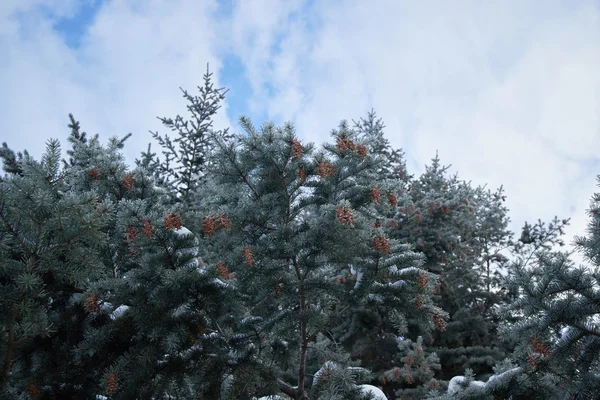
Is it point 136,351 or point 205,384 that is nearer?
point 136,351

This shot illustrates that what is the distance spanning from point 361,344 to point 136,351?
8.25 m

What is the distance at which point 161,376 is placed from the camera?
4602 mm

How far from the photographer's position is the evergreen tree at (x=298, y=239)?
5.07m

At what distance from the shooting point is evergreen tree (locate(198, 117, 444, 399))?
5.07 meters

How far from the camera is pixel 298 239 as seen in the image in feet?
16.5

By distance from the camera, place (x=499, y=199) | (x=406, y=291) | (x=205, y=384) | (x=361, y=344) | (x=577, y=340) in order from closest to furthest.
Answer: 1. (x=577, y=340)
2. (x=205, y=384)
3. (x=406, y=291)
4. (x=361, y=344)
5. (x=499, y=199)

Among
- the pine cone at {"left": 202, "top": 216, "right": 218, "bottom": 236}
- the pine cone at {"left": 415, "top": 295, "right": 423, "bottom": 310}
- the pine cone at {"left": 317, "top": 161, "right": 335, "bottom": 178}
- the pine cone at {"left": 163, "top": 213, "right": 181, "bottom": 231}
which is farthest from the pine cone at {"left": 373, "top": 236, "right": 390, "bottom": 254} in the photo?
the pine cone at {"left": 163, "top": 213, "right": 181, "bottom": 231}

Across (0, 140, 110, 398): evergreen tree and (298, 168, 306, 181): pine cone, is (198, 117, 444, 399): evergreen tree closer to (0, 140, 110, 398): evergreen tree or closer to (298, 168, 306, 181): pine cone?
(298, 168, 306, 181): pine cone

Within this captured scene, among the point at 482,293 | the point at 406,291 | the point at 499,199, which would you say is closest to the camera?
the point at 406,291

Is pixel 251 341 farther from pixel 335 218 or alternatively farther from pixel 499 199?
pixel 499 199

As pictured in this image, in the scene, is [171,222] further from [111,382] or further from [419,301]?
[419,301]

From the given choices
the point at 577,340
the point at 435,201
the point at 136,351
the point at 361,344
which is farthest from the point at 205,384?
the point at 435,201

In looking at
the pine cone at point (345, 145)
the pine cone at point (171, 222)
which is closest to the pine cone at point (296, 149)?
the pine cone at point (345, 145)

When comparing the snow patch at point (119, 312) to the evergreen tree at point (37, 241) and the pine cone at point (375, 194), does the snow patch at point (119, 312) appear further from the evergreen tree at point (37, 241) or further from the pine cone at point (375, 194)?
the pine cone at point (375, 194)
